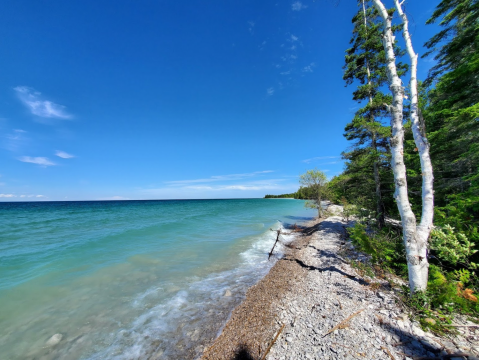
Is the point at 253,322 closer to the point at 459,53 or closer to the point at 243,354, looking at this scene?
the point at 243,354

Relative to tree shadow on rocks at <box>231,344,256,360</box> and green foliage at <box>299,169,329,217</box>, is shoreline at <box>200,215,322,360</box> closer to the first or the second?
tree shadow on rocks at <box>231,344,256,360</box>

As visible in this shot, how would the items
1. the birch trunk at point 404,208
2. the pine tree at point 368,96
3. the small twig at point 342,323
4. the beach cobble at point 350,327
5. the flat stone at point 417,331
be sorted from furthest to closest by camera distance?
the pine tree at point 368,96
the birch trunk at point 404,208
the small twig at point 342,323
the flat stone at point 417,331
the beach cobble at point 350,327

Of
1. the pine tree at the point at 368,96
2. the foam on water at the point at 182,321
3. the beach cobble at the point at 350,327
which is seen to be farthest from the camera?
the pine tree at the point at 368,96

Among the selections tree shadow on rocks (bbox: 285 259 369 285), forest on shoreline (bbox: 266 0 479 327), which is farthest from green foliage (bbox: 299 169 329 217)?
tree shadow on rocks (bbox: 285 259 369 285)

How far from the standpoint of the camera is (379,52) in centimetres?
1212

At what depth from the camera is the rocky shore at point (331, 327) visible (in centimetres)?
318

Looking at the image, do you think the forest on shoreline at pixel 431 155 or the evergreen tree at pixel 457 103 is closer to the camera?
the forest on shoreline at pixel 431 155

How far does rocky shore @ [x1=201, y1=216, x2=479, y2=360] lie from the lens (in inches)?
125

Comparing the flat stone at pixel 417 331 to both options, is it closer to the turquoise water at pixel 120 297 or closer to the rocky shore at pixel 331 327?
the rocky shore at pixel 331 327

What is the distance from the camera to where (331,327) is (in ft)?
13.1

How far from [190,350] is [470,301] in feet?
21.3

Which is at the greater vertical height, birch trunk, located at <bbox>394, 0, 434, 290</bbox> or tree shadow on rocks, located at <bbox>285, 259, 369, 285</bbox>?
birch trunk, located at <bbox>394, 0, 434, 290</bbox>

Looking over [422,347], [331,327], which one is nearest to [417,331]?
[422,347]

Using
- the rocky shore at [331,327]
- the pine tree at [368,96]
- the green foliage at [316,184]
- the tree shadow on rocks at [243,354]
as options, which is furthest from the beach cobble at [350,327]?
the green foliage at [316,184]
